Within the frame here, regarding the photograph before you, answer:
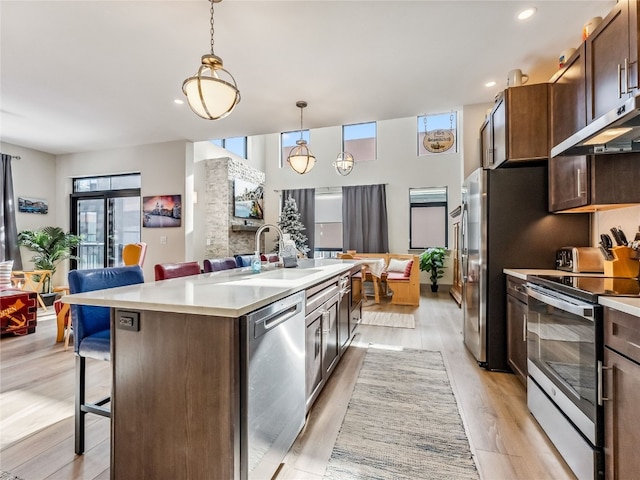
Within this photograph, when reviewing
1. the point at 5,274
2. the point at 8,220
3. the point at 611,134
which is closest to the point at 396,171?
the point at 611,134

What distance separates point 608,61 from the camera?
5.98 ft

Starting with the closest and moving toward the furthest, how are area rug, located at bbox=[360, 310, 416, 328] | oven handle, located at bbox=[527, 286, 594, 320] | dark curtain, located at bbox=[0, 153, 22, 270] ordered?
oven handle, located at bbox=[527, 286, 594, 320] → area rug, located at bbox=[360, 310, 416, 328] → dark curtain, located at bbox=[0, 153, 22, 270]

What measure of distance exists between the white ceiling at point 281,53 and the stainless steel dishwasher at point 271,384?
2.22 metres

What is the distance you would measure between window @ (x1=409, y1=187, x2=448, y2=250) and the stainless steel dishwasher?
627 centimetres

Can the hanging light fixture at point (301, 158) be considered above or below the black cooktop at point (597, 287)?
above

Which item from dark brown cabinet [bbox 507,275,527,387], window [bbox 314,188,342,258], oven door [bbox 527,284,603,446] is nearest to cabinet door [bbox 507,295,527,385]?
dark brown cabinet [bbox 507,275,527,387]

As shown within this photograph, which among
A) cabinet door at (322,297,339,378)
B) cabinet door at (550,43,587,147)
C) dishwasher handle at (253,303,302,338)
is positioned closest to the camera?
dishwasher handle at (253,303,302,338)

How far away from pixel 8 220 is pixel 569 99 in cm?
771

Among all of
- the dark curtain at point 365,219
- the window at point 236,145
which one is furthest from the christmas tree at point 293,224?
the window at point 236,145

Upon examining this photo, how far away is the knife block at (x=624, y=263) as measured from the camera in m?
1.90

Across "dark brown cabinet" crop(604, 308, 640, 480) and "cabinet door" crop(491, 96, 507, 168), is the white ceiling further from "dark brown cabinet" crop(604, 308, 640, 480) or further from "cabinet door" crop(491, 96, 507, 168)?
"dark brown cabinet" crop(604, 308, 640, 480)

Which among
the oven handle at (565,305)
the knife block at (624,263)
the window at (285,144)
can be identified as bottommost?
the oven handle at (565,305)

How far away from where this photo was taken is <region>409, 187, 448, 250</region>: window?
7359 millimetres

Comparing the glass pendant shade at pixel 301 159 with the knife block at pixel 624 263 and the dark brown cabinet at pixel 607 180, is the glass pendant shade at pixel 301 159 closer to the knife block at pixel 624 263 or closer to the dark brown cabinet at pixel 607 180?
the dark brown cabinet at pixel 607 180
